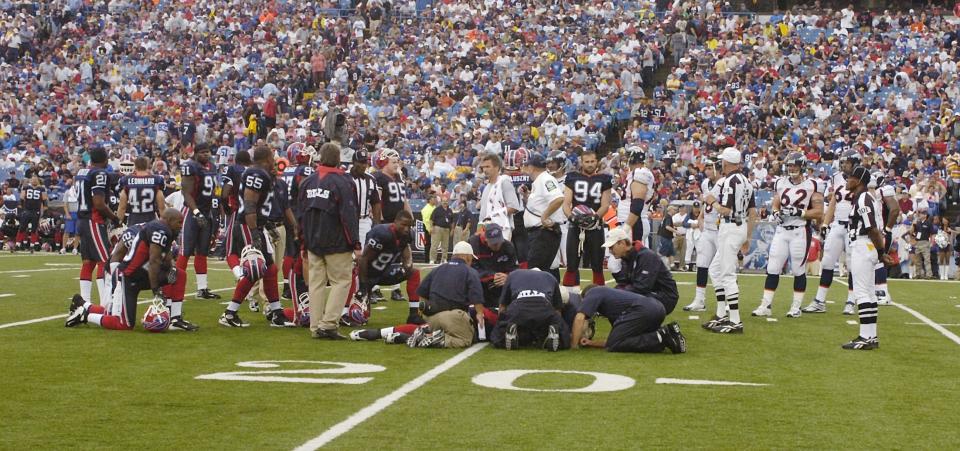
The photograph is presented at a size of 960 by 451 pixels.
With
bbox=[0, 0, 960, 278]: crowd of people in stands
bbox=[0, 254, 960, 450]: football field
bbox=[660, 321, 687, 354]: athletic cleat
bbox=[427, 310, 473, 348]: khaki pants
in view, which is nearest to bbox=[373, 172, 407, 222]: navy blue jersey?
bbox=[0, 254, 960, 450]: football field

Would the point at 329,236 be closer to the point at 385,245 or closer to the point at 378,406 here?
the point at 385,245

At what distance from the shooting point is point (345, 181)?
35.3 ft

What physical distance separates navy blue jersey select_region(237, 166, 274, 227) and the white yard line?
131 inches

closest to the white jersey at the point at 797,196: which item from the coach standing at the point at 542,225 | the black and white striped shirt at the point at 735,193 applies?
the black and white striped shirt at the point at 735,193

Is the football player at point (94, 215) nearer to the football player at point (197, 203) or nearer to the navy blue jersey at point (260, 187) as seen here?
the football player at point (197, 203)

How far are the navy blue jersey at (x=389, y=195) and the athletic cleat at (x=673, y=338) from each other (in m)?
4.58

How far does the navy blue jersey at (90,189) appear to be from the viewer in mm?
12547

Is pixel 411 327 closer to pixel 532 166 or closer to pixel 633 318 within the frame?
pixel 633 318

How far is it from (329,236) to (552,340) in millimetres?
2362

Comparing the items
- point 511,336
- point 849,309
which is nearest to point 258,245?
point 511,336

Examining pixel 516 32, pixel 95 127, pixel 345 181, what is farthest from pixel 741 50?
pixel 345 181

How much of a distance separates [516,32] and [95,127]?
45.8 ft

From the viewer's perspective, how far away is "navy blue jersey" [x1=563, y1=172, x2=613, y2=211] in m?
12.6

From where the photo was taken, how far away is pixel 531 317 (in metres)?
10.2
